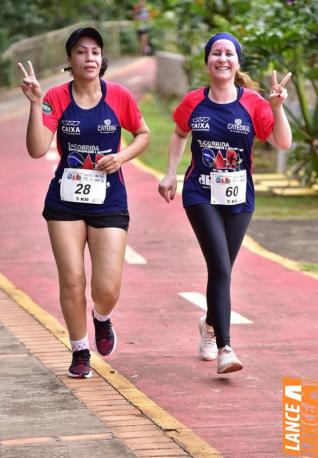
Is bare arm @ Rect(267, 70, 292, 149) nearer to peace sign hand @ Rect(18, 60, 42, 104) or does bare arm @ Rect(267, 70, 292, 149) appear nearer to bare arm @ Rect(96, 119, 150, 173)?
bare arm @ Rect(96, 119, 150, 173)

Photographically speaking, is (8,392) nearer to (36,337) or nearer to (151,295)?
(36,337)

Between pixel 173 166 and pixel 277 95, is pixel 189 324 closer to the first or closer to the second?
pixel 173 166

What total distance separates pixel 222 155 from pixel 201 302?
2857 mm

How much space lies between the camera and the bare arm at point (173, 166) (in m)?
8.33

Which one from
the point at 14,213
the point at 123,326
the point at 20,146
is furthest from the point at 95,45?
the point at 20,146

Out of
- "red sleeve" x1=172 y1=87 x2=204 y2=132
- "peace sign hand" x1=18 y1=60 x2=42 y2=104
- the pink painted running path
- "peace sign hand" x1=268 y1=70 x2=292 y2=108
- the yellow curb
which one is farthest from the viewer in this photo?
"red sleeve" x1=172 y1=87 x2=204 y2=132

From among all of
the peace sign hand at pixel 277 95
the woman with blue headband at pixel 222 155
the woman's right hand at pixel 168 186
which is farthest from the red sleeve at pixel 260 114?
the woman's right hand at pixel 168 186

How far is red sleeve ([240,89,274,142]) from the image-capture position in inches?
316

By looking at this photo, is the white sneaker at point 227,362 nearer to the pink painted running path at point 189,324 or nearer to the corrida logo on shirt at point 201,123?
the pink painted running path at point 189,324

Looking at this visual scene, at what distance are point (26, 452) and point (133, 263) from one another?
6767mm

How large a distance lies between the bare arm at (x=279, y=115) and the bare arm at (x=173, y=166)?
2.08ft

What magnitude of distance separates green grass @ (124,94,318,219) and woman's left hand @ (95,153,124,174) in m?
8.73

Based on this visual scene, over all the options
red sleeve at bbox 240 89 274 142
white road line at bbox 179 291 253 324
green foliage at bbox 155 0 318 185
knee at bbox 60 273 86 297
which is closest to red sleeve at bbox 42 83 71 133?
knee at bbox 60 273 86 297

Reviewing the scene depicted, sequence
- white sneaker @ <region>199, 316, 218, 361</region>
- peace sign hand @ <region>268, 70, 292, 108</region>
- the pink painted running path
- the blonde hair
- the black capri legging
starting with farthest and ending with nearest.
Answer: white sneaker @ <region>199, 316, 218, 361</region> → the blonde hair → the black capri legging → peace sign hand @ <region>268, 70, 292, 108</region> → the pink painted running path
